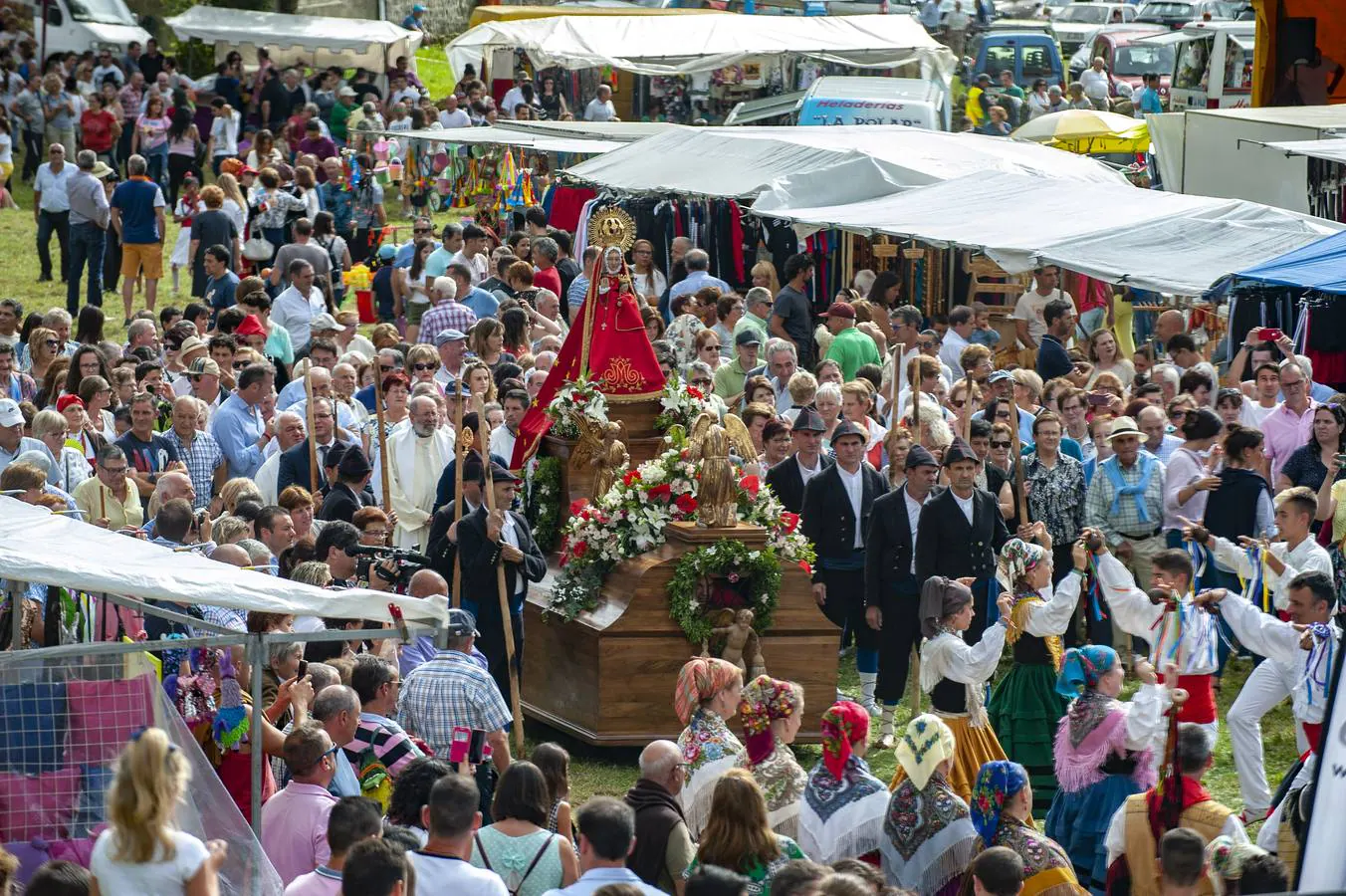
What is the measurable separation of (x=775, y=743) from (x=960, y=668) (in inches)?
58.7

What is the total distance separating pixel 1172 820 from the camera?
6.84m

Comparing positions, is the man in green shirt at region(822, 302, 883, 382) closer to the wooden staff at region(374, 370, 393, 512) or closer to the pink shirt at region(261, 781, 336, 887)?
the wooden staff at region(374, 370, 393, 512)

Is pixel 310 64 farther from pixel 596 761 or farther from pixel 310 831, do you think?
pixel 310 831

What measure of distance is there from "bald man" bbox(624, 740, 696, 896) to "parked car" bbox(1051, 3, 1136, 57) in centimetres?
3723

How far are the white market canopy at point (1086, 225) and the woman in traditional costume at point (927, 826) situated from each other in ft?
24.5

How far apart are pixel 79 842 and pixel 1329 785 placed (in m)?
3.86

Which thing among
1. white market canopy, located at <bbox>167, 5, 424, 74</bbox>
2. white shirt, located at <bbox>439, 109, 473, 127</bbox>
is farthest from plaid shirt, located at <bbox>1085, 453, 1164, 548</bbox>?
white market canopy, located at <bbox>167, 5, 424, 74</bbox>

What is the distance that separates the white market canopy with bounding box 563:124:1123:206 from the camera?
64.3ft

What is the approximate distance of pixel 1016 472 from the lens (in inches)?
456

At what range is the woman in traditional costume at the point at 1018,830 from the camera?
22.0ft

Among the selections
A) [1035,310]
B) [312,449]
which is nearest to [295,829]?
[312,449]

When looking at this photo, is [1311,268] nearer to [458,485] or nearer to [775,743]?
[458,485]

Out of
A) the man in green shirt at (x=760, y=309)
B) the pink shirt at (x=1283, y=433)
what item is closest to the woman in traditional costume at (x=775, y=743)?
the pink shirt at (x=1283, y=433)

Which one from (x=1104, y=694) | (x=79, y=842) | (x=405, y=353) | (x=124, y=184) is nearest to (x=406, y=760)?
(x=79, y=842)
